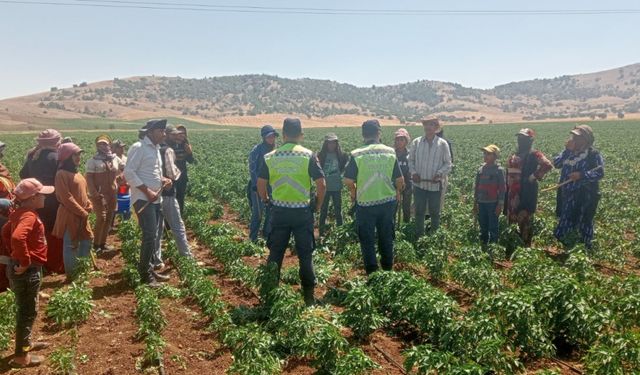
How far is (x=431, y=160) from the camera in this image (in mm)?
8281

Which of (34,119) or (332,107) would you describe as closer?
(34,119)

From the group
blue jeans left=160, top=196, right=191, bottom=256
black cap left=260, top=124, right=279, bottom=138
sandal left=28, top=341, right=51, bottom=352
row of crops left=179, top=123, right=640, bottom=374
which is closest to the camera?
row of crops left=179, top=123, right=640, bottom=374

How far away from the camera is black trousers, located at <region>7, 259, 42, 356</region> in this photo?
464 cm

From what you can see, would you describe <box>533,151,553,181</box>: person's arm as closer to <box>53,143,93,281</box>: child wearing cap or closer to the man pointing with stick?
the man pointing with stick

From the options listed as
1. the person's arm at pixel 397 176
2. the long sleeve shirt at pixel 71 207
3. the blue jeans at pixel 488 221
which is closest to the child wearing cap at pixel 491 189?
the blue jeans at pixel 488 221

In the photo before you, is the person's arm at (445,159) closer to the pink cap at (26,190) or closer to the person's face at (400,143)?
the person's face at (400,143)

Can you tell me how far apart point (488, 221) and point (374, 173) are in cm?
329

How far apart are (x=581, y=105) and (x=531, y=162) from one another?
14851 centimetres

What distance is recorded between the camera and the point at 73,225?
6914mm

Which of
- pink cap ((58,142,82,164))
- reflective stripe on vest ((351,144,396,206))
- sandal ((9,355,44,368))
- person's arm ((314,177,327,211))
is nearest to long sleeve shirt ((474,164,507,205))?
reflective stripe on vest ((351,144,396,206))

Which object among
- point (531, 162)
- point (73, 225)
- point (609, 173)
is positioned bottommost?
point (609, 173)

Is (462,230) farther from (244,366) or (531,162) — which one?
(244,366)

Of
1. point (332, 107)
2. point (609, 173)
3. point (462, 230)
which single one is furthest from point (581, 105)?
point (462, 230)

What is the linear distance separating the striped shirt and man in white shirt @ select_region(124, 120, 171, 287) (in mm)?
4418
